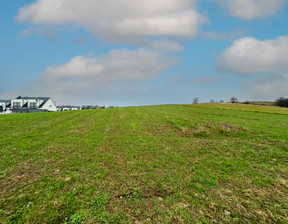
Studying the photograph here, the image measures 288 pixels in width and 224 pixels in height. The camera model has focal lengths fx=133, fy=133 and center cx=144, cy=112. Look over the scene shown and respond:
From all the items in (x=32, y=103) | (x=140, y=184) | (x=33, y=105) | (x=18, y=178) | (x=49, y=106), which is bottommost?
(x=140, y=184)

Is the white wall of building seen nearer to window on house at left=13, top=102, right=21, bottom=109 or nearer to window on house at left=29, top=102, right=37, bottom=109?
window on house at left=29, top=102, right=37, bottom=109

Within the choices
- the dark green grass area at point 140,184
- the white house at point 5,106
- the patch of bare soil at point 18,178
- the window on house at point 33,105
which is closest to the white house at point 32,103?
the window on house at point 33,105

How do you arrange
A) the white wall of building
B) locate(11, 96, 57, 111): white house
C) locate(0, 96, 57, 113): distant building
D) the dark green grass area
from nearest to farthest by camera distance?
1. the dark green grass area
2. locate(0, 96, 57, 113): distant building
3. locate(11, 96, 57, 111): white house
4. the white wall of building

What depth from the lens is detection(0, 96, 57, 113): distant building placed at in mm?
73181

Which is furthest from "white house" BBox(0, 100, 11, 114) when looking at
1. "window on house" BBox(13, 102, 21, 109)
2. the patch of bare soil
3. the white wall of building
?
the patch of bare soil

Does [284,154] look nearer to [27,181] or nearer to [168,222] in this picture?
[168,222]

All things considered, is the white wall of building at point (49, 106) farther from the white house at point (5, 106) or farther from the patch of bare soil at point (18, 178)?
the patch of bare soil at point (18, 178)

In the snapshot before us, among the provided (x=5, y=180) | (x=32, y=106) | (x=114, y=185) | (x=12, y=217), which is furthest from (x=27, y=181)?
(x=32, y=106)

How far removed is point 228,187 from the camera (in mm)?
6086

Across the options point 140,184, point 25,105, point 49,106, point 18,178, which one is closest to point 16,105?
point 25,105

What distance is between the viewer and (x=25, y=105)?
254ft

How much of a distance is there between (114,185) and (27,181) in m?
4.13

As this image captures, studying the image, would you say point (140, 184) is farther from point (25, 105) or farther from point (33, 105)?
A: point (25, 105)

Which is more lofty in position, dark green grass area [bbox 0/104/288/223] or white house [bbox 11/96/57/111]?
white house [bbox 11/96/57/111]
